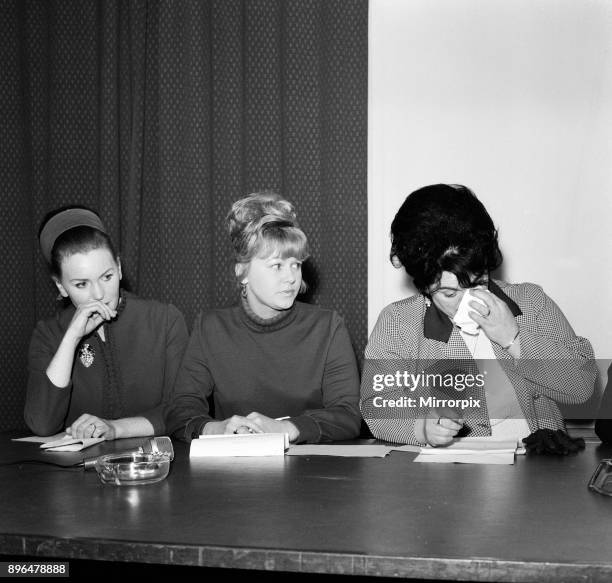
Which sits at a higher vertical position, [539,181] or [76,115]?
[76,115]

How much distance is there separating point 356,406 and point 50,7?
6.14 feet

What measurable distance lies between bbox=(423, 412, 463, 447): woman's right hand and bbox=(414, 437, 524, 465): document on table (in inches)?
0.8

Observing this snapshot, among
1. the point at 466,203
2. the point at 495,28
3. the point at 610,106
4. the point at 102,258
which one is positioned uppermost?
the point at 495,28

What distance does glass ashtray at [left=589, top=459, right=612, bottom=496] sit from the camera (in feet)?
4.17

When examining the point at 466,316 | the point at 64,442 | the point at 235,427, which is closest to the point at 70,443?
the point at 64,442

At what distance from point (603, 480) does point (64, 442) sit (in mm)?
1191

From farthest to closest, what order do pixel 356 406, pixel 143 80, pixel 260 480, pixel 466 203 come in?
pixel 143 80
pixel 356 406
pixel 466 203
pixel 260 480

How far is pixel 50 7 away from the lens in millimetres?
2857

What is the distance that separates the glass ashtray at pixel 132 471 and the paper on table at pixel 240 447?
0.76 feet

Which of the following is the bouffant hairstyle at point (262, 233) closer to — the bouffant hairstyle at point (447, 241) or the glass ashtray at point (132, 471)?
the bouffant hairstyle at point (447, 241)

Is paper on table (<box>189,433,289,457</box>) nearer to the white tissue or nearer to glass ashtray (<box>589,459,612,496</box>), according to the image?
the white tissue

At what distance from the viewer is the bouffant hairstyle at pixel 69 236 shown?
2146mm

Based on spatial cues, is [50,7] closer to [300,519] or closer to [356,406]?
[356,406]

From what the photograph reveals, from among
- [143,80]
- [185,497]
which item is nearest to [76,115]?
[143,80]
